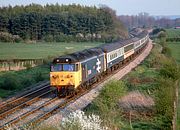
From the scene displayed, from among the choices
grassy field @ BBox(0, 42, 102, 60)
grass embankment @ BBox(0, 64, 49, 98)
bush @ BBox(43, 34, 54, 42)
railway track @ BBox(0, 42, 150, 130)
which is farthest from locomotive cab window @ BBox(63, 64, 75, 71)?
bush @ BBox(43, 34, 54, 42)

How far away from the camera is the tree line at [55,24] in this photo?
102250mm

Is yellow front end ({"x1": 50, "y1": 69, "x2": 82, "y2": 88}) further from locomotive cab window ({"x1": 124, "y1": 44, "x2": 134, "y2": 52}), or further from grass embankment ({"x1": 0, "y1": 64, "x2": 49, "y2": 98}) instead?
locomotive cab window ({"x1": 124, "y1": 44, "x2": 134, "y2": 52})

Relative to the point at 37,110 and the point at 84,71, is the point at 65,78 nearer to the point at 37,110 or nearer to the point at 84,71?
the point at 84,71

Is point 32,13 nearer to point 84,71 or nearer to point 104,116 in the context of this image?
point 84,71

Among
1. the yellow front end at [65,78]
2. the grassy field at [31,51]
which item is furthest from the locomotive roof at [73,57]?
the grassy field at [31,51]

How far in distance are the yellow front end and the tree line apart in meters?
77.2

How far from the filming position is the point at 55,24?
10675 centimetres

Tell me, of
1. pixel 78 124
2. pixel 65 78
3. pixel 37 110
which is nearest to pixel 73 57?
pixel 65 78

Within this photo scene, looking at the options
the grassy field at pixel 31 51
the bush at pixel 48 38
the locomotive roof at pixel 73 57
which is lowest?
the grassy field at pixel 31 51

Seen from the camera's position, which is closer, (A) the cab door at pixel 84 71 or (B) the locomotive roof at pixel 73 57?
(B) the locomotive roof at pixel 73 57

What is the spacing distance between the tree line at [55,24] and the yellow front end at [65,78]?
7721 cm

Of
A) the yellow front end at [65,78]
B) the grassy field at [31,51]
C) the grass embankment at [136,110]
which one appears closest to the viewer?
the grass embankment at [136,110]

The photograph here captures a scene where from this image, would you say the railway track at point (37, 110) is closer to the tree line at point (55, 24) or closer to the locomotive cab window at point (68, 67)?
the locomotive cab window at point (68, 67)

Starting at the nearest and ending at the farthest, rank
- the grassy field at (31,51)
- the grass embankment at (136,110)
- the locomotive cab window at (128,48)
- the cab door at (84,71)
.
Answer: the grass embankment at (136,110)
the cab door at (84,71)
the locomotive cab window at (128,48)
the grassy field at (31,51)
